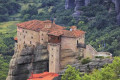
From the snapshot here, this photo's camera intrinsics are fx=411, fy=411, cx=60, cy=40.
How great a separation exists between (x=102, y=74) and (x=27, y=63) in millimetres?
21692

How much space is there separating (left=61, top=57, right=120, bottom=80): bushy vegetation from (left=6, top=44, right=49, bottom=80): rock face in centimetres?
1051

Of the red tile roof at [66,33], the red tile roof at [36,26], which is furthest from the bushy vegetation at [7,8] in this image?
the red tile roof at [66,33]

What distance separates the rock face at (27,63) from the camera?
278ft

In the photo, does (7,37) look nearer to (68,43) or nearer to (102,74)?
(68,43)

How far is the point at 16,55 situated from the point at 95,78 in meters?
24.8

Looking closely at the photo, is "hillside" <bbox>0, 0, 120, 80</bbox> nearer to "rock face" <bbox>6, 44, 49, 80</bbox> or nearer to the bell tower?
"rock face" <bbox>6, 44, 49, 80</bbox>

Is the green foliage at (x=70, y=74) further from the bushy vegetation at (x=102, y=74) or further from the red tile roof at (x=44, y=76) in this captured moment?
the red tile roof at (x=44, y=76)

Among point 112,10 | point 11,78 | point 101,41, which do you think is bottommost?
point 11,78

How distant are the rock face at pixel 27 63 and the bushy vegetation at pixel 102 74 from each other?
10.5 meters

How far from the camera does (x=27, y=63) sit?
281 ft

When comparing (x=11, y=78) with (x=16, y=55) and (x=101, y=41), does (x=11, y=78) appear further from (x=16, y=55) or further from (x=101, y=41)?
(x=101, y=41)

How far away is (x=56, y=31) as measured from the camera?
3243 inches

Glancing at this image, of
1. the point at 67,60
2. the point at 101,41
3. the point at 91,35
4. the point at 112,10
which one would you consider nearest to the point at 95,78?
the point at 67,60

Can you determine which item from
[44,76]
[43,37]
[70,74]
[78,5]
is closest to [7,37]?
[78,5]
